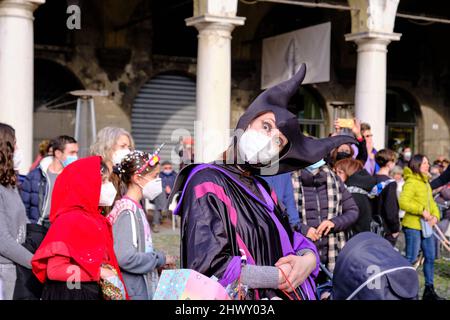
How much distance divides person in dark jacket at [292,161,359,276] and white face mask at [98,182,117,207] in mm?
2392

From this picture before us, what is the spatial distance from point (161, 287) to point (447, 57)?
19.6m

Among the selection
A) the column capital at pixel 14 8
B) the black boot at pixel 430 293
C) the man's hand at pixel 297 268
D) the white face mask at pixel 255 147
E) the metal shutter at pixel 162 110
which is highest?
the column capital at pixel 14 8

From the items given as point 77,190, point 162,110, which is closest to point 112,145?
point 77,190

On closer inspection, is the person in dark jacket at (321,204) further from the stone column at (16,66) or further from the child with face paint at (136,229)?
the stone column at (16,66)

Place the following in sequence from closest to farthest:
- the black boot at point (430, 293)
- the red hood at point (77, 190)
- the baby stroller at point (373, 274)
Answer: the baby stroller at point (373, 274), the red hood at point (77, 190), the black boot at point (430, 293)

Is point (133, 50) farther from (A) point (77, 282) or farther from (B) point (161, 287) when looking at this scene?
(B) point (161, 287)

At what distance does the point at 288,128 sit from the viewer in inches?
115

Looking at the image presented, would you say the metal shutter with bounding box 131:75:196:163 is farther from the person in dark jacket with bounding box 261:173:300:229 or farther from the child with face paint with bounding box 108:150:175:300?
the child with face paint with bounding box 108:150:175:300

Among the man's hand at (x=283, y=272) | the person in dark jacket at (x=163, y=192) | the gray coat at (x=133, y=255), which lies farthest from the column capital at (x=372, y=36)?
the man's hand at (x=283, y=272)

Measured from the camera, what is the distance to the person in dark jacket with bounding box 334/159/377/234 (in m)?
6.92

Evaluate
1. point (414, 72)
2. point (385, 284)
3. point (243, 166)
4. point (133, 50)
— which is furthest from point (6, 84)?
point (414, 72)

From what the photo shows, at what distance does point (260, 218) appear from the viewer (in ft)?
9.37

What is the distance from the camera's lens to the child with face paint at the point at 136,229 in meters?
3.85

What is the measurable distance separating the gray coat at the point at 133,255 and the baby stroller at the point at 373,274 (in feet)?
5.08
